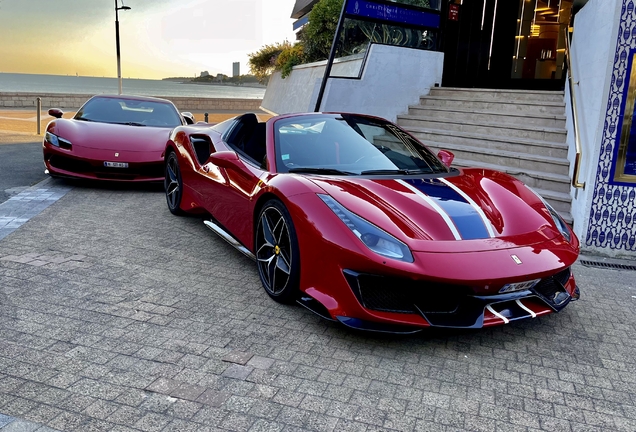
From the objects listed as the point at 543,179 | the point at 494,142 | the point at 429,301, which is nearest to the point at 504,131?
the point at 494,142

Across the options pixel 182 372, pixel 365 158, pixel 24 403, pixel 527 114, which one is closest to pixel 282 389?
pixel 182 372

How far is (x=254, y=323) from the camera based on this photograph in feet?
11.0

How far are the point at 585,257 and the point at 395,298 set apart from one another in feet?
10.4

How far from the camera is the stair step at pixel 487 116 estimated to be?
7.94 metres

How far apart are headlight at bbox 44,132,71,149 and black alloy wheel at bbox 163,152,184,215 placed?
5.62ft

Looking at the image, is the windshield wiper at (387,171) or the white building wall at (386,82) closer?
Answer: the windshield wiper at (387,171)

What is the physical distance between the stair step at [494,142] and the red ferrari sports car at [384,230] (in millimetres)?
3347

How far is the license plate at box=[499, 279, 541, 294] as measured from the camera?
297 cm

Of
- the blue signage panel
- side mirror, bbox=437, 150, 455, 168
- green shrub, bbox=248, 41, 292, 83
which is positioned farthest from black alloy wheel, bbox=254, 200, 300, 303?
green shrub, bbox=248, 41, 292, 83

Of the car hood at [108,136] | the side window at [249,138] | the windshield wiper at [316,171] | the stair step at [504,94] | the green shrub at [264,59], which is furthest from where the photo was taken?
the green shrub at [264,59]

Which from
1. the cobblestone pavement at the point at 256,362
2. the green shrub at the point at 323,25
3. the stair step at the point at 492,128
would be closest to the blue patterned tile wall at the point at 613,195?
the cobblestone pavement at the point at 256,362

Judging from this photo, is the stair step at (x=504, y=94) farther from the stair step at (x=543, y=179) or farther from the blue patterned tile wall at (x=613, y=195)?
the blue patterned tile wall at (x=613, y=195)

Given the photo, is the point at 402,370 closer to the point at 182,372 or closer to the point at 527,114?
the point at 182,372

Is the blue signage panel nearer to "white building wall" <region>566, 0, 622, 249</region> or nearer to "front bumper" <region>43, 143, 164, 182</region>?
"white building wall" <region>566, 0, 622, 249</region>
